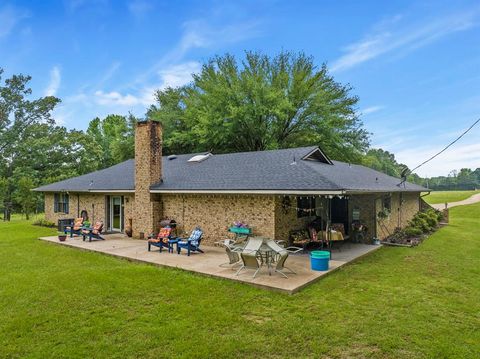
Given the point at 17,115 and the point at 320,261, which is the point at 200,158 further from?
the point at 17,115

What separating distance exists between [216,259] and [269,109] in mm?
17225

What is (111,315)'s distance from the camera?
5648 millimetres

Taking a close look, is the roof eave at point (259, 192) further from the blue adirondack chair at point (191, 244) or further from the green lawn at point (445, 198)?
the green lawn at point (445, 198)

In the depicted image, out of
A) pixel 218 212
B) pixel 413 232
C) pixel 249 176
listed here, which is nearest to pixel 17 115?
pixel 218 212

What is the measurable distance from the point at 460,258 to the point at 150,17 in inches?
658

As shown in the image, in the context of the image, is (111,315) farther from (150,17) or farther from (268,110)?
(268,110)

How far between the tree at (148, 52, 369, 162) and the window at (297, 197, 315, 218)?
524 inches

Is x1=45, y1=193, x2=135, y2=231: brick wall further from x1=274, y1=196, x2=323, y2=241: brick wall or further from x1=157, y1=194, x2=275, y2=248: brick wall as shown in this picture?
x1=274, y1=196, x2=323, y2=241: brick wall

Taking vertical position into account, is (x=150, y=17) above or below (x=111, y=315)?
above

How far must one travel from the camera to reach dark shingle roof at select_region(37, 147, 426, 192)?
33.7ft

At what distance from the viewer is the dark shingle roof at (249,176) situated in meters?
10.3

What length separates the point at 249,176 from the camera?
1193cm

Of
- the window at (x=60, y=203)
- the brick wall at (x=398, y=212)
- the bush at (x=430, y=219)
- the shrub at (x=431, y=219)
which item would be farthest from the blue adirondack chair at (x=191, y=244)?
the shrub at (x=431, y=219)

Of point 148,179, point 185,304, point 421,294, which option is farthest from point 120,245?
point 421,294
